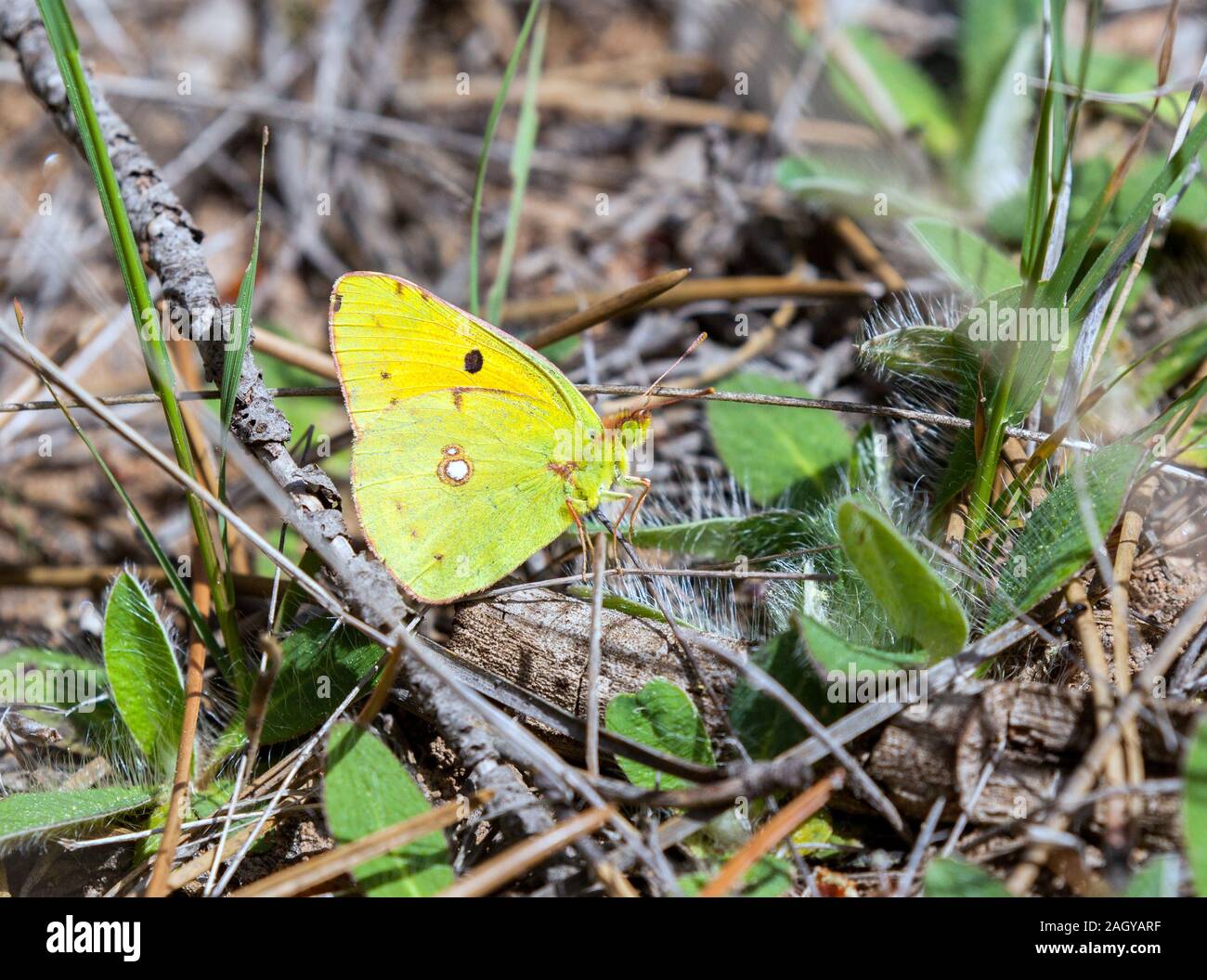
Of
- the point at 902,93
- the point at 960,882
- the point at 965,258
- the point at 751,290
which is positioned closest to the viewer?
the point at 960,882

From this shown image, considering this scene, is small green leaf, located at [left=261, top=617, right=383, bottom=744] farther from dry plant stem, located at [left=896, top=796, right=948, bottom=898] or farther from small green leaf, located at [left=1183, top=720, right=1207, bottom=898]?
small green leaf, located at [left=1183, top=720, right=1207, bottom=898]

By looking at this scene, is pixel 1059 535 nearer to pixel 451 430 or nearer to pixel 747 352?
pixel 451 430

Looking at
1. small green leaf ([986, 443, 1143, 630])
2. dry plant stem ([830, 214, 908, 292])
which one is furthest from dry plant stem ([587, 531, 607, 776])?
dry plant stem ([830, 214, 908, 292])

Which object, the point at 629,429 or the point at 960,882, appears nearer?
the point at 960,882

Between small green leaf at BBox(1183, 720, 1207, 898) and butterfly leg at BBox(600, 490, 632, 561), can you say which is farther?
butterfly leg at BBox(600, 490, 632, 561)

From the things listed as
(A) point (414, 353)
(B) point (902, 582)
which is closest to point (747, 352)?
(A) point (414, 353)
